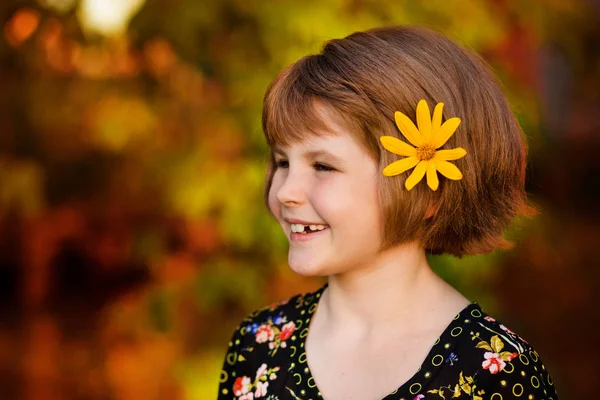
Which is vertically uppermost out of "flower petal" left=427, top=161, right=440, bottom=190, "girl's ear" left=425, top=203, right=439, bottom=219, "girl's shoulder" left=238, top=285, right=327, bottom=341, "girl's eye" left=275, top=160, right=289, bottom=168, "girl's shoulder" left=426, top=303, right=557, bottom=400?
"girl's eye" left=275, top=160, right=289, bottom=168

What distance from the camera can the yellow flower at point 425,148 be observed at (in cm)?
164

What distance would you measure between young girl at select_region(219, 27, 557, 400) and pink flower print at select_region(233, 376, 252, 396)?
0.08 m

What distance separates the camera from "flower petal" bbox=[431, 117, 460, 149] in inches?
64.3

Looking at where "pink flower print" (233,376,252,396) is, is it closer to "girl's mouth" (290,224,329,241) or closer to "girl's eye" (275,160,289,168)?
"girl's mouth" (290,224,329,241)

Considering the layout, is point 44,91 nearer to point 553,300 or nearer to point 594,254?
point 553,300

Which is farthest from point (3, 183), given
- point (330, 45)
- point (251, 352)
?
point (330, 45)

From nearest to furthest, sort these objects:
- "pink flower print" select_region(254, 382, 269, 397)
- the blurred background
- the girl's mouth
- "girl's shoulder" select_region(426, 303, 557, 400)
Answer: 1. "girl's shoulder" select_region(426, 303, 557, 400)
2. the girl's mouth
3. "pink flower print" select_region(254, 382, 269, 397)
4. the blurred background

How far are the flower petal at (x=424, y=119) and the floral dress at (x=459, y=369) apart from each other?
0.39 metres

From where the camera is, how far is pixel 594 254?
286 inches

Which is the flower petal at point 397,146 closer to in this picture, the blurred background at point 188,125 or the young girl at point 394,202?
the young girl at point 394,202

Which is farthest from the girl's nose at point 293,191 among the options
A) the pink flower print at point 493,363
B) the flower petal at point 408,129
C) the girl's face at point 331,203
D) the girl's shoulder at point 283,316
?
the pink flower print at point 493,363

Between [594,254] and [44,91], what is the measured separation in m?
5.45

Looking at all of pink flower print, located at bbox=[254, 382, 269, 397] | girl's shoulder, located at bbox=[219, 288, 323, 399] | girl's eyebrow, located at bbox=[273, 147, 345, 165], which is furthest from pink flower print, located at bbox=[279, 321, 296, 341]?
girl's eyebrow, located at bbox=[273, 147, 345, 165]

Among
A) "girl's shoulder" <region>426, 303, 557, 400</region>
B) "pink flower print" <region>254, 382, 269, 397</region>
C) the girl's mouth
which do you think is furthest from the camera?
"pink flower print" <region>254, 382, 269, 397</region>
